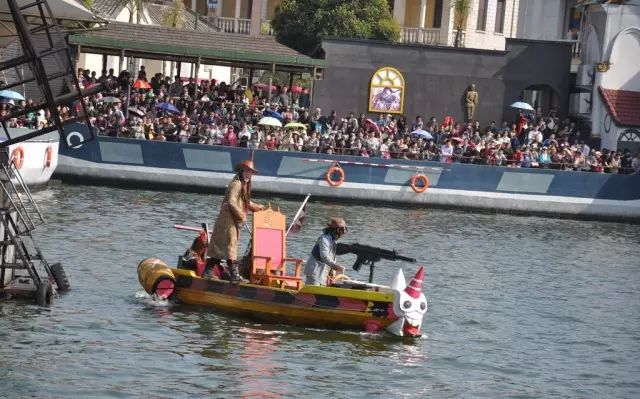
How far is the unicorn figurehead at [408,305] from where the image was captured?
20234 millimetres

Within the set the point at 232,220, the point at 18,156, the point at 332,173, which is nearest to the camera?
the point at 232,220

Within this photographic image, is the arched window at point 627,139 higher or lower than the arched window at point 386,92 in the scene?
lower

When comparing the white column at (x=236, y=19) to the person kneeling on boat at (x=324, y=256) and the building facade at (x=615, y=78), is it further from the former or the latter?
the person kneeling on boat at (x=324, y=256)

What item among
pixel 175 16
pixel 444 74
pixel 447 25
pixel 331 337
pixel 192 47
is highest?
pixel 447 25

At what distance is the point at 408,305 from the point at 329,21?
4761 centimetres

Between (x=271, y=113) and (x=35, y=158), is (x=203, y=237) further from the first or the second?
(x=271, y=113)

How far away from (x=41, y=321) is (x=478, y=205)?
24451 millimetres

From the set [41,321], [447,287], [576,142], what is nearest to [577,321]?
[447,287]

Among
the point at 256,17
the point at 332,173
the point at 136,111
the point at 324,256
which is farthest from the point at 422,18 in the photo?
the point at 324,256

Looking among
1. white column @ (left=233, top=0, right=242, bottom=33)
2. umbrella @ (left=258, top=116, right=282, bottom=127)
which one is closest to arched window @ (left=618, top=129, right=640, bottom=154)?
umbrella @ (left=258, top=116, right=282, bottom=127)

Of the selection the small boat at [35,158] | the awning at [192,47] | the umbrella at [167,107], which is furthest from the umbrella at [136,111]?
the small boat at [35,158]

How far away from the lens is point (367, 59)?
159 feet

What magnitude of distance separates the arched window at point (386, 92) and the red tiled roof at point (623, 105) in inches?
272

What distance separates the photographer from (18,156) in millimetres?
36594
